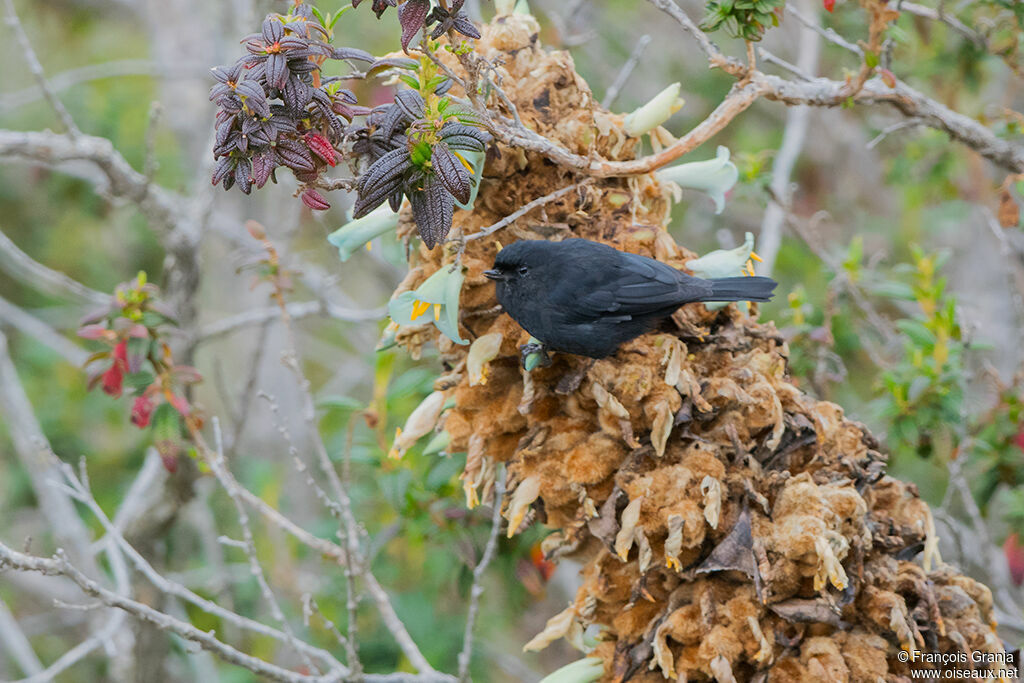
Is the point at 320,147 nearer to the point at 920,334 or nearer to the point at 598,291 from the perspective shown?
the point at 598,291

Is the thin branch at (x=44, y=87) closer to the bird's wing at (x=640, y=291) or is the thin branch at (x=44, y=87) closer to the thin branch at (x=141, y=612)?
the thin branch at (x=141, y=612)

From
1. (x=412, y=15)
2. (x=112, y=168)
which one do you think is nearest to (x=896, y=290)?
(x=412, y=15)

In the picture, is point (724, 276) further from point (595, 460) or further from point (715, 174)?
point (595, 460)

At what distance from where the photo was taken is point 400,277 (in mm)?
4242

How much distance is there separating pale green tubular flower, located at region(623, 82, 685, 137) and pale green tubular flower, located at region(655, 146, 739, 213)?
0.13 metres

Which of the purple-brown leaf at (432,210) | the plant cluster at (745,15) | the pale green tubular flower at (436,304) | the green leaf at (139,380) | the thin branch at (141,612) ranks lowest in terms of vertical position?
the thin branch at (141,612)

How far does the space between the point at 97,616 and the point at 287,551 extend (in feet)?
2.79

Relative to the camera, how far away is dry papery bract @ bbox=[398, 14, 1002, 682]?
1.67 metres

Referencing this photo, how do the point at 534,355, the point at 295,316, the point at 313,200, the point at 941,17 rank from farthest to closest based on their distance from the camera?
the point at 295,316 → the point at 941,17 → the point at 534,355 → the point at 313,200

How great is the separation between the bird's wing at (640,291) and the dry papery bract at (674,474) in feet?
0.17

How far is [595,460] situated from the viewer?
5.80 ft

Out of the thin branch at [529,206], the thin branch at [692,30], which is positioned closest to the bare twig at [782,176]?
the thin branch at [692,30]

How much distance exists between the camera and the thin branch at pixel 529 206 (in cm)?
176

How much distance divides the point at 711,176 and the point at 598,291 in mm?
378
